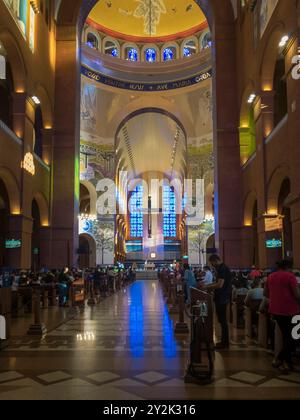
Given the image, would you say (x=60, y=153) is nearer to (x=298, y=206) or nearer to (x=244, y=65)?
(x=244, y=65)

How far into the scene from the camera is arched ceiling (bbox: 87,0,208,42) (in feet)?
119

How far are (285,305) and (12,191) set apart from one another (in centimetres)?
1385

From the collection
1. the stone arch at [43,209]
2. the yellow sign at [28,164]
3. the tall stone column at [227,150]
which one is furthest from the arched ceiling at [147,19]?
the yellow sign at [28,164]

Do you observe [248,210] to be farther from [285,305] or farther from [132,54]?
[132,54]

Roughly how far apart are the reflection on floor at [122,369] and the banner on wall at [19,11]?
12473 millimetres

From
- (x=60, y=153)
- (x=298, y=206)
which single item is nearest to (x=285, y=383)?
(x=298, y=206)

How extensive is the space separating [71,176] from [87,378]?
17771 millimetres

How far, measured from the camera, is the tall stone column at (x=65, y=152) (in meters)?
22.0

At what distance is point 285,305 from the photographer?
573 centimetres

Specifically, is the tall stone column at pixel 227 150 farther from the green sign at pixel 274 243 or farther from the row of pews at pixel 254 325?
the row of pews at pixel 254 325

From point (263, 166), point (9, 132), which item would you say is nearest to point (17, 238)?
point (9, 132)

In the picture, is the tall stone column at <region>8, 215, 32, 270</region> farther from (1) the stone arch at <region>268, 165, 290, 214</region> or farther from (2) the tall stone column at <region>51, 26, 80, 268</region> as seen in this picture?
(1) the stone arch at <region>268, 165, 290, 214</region>

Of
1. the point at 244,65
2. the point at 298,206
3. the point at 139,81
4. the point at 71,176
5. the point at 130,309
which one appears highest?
the point at 139,81

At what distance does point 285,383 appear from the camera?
517 cm
